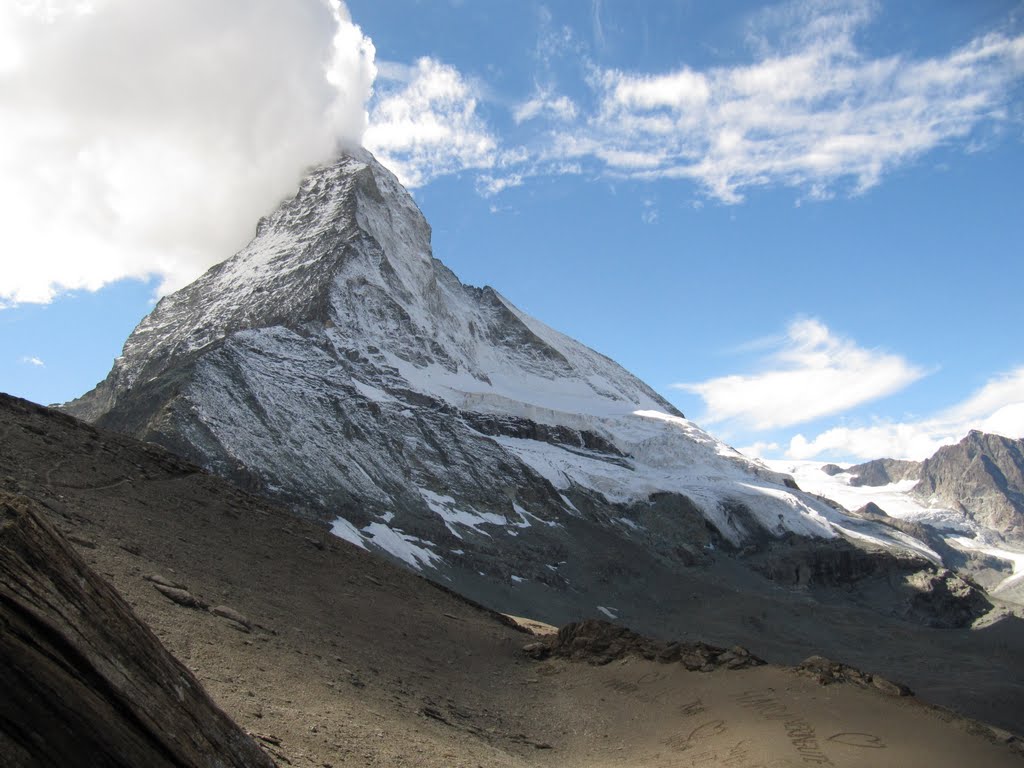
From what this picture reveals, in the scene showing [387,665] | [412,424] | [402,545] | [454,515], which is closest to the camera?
[387,665]

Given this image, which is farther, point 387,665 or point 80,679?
point 387,665

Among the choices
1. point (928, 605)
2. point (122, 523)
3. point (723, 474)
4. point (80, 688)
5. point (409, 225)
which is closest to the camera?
point (80, 688)

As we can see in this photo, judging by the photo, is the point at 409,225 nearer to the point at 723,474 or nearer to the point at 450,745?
the point at 723,474

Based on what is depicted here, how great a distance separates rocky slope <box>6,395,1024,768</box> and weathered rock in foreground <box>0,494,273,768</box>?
11.9 inches

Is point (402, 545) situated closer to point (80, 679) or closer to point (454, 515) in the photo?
point (454, 515)

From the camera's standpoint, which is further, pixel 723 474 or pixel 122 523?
pixel 723 474

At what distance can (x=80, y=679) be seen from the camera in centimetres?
683

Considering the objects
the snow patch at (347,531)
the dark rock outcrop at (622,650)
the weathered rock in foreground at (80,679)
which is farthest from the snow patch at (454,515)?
the weathered rock in foreground at (80,679)

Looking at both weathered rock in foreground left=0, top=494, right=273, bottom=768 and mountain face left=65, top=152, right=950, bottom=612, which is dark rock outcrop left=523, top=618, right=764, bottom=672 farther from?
mountain face left=65, top=152, right=950, bottom=612

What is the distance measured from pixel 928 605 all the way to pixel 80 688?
4752 inches

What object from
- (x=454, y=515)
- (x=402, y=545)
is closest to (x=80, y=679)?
(x=402, y=545)

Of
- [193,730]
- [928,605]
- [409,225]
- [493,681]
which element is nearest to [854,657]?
[928,605]

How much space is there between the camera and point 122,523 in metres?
22.6

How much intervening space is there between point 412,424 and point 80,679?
103 meters
